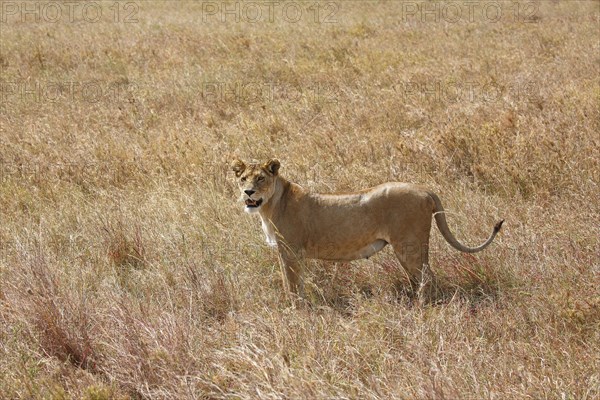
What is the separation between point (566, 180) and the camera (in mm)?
6730

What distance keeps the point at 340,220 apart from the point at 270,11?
52.2 ft

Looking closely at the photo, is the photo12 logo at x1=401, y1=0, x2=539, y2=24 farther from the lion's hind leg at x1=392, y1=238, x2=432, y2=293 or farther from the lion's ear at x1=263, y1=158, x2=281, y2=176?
the lion's hind leg at x1=392, y1=238, x2=432, y2=293

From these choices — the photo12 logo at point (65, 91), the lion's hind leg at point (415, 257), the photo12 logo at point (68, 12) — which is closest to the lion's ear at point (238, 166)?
the lion's hind leg at point (415, 257)

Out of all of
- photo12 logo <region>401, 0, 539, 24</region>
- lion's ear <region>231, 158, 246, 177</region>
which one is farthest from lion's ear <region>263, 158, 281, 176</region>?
photo12 logo <region>401, 0, 539, 24</region>

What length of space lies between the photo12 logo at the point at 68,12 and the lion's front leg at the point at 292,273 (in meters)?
14.3

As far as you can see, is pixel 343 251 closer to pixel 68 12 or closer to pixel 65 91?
pixel 65 91

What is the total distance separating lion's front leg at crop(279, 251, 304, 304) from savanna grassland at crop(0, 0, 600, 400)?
13 centimetres

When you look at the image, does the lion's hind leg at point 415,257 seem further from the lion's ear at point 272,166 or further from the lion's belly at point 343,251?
the lion's ear at point 272,166

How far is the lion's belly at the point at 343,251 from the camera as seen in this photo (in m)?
5.22

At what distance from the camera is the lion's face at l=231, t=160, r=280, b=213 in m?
5.20

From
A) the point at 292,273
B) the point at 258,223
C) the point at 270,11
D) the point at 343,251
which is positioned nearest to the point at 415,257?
the point at 343,251

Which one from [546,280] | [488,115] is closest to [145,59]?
[488,115]

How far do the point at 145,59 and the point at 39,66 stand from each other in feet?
6.37

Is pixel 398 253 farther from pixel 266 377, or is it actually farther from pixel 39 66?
pixel 39 66
